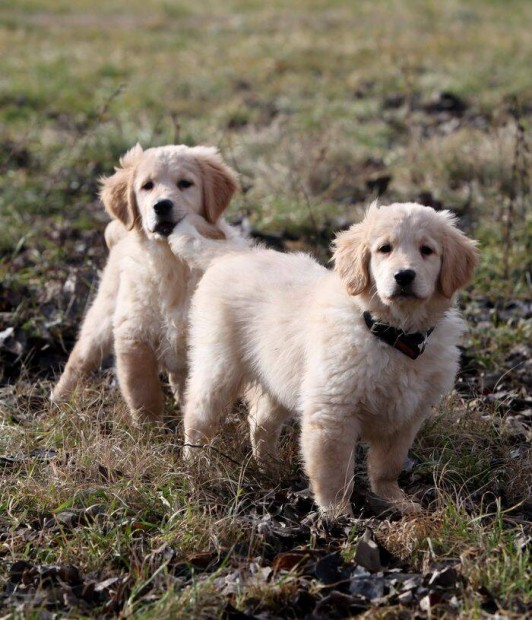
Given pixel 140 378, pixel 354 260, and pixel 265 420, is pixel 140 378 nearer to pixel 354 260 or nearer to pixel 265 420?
pixel 265 420

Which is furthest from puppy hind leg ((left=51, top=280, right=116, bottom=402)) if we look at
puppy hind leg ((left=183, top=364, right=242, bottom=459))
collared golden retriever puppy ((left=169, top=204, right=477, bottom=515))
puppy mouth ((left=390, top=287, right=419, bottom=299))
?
puppy mouth ((left=390, top=287, right=419, bottom=299))

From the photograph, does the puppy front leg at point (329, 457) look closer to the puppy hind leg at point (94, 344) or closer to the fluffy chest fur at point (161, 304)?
the fluffy chest fur at point (161, 304)

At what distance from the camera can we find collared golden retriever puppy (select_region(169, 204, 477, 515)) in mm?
3578

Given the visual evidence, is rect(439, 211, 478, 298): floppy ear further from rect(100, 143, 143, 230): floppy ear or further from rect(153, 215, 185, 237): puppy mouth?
rect(100, 143, 143, 230): floppy ear

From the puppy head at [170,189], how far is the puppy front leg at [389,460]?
1374 millimetres

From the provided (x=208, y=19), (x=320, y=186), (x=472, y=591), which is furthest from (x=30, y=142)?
(x=208, y=19)

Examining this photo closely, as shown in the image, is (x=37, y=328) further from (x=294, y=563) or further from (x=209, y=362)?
(x=294, y=563)

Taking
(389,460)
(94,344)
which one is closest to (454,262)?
(389,460)

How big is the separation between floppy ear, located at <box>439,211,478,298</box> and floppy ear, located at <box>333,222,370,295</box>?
294 millimetres

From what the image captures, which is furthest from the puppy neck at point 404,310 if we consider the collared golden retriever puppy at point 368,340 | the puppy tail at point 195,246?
the puppy tail at point 195,246

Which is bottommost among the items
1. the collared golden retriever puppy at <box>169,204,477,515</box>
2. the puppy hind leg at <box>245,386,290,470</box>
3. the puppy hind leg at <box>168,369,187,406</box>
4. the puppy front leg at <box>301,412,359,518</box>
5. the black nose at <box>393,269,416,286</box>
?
the puppy hind leg at <box>168,369,187,406</box>

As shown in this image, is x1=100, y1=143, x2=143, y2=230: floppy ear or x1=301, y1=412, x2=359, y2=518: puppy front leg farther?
x1=100, y1=143, x2=143, y2=230: floppy ear

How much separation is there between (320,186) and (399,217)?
4.22 metres

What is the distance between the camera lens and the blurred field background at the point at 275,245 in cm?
314
